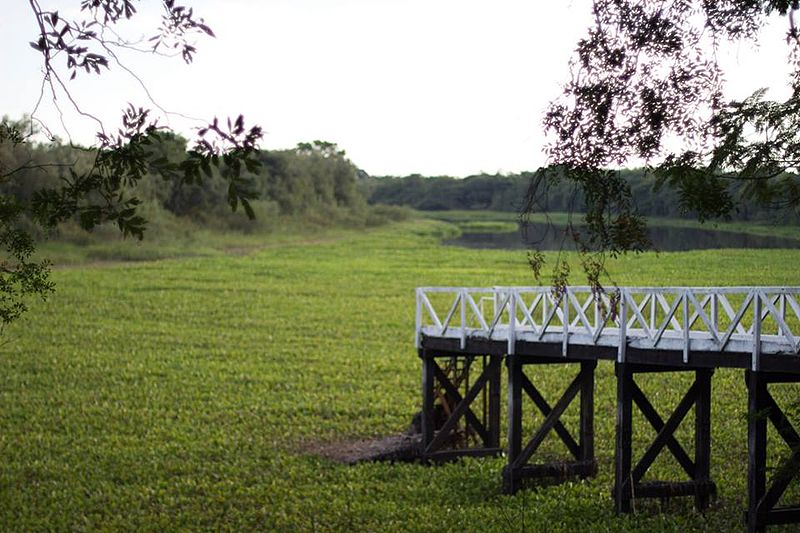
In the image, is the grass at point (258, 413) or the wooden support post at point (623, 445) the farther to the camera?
the grass at point (258, 413)

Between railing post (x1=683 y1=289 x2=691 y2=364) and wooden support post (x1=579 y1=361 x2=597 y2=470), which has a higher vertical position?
railing post (x1=683 y1=289 x2=691 y2=364)

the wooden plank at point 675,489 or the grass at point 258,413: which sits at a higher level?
the wooden plank at point 675,489

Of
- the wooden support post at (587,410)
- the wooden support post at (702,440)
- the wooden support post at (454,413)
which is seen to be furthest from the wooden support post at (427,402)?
the wooden support post at (702,440)

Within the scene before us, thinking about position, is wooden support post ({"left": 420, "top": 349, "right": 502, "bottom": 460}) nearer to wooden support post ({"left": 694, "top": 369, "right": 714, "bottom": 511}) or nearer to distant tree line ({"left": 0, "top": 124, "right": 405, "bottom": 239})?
wooden support post ({"left": 694, "top": 369, "right": 714, "bottom": 511})

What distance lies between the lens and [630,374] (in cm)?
1900

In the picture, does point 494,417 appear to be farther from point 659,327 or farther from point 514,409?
point 659,327

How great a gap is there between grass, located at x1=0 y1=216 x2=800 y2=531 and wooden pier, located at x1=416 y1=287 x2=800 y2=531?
64cm

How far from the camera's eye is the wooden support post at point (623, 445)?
61.9ft

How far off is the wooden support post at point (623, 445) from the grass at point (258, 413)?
0.39 metres

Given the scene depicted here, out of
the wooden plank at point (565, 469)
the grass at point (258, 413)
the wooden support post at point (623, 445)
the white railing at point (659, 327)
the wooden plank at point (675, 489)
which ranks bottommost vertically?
the grass at point (258, 413)

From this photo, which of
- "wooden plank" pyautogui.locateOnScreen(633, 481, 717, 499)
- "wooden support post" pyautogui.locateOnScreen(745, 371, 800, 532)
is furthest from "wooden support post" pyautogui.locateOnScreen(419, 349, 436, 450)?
"wooden support post" pyautogui.locateOnScreen(745, 371, 800, 532)

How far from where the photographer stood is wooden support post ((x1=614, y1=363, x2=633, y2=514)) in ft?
61.9

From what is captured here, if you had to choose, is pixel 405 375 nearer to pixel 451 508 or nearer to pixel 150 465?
pixel 150 465

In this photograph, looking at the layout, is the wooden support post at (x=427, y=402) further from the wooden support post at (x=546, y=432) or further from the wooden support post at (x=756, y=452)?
the wooden support post at (x=756, y=452)
